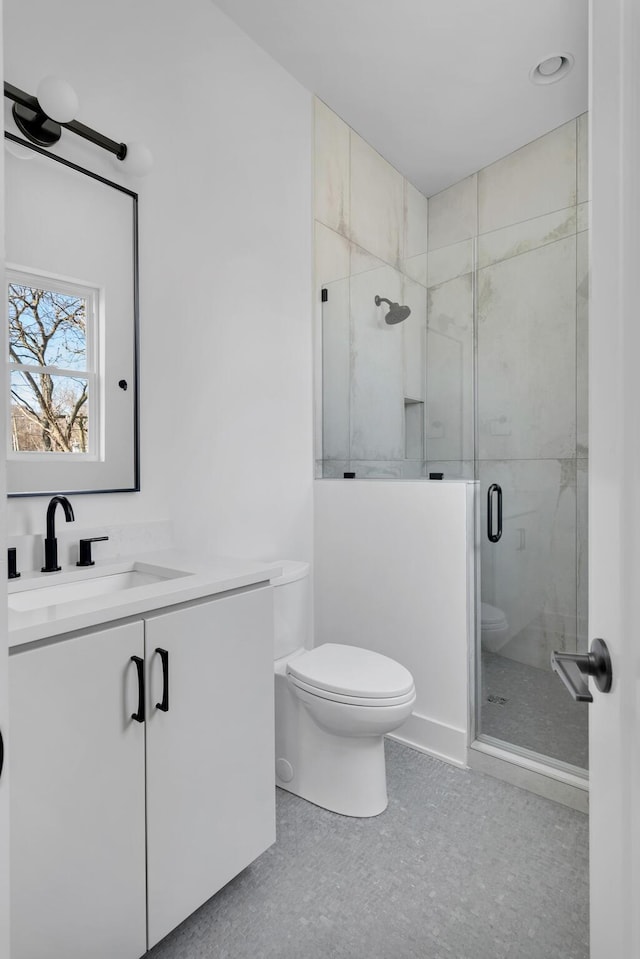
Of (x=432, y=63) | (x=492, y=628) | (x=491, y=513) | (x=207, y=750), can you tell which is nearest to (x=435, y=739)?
(x=492, y=628)

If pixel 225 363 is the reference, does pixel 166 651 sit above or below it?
below

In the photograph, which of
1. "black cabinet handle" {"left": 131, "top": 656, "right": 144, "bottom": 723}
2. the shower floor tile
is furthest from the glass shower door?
"black cabinet handle" {"left": 131, "top": 656, "right": 144, "bottom": 723}

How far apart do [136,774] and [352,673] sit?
0.79 m

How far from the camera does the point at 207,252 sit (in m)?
1.94

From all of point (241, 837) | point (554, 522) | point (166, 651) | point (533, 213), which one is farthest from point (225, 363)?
point (533, 213)

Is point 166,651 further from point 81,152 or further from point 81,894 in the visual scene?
point 81,152

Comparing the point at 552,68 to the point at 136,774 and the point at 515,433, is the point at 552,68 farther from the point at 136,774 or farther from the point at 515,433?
the point at 136,774

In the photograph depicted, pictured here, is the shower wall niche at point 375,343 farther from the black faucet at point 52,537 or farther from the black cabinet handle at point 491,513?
the black faucet at point 52,537

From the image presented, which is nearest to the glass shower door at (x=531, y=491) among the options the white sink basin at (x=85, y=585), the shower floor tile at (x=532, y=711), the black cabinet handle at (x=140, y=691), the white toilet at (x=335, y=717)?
the shower floor tile at (x=532, y=711)

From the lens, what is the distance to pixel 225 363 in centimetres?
202

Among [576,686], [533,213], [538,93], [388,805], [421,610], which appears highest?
[538,93]

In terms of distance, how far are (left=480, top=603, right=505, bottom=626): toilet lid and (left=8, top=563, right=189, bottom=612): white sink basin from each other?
3.98ft

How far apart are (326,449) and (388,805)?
149 cm

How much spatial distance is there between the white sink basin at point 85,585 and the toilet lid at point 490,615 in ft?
3.98
